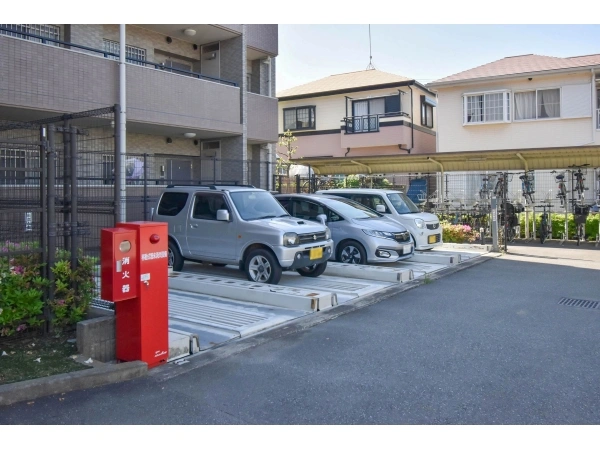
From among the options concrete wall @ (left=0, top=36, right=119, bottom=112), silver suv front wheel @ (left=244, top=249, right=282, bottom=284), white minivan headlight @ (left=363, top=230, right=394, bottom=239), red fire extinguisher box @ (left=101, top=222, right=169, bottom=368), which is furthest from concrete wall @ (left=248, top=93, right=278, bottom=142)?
red fire extinguisher box @ (left=101, top=222, right=169, bottom=368)

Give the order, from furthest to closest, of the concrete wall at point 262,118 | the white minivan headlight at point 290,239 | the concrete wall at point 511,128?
the concrete wall at point 511,128
the concrete wall at point 262,118
the white minivan headlight at point 290,239

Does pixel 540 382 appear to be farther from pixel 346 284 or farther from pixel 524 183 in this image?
pixel 524 183

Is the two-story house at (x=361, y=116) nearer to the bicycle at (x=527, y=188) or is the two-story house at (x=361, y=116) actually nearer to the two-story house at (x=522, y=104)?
the two-story house at (x=522, y=104)

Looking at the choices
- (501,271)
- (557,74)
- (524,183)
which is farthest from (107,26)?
(557,74)

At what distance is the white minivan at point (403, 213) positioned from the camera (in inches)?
514

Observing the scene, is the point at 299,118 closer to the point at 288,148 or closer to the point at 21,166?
the point at 288,148

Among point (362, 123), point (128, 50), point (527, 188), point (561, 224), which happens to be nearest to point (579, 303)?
point (561, 224)

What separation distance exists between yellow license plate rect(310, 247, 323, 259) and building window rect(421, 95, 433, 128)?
20011 mm

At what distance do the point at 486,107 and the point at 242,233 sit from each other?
1773cm

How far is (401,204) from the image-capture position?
1373 centimetres

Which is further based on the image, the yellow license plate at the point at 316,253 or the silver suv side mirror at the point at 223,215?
the silver suv side mirror at the point at 223,215

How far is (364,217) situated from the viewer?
11.8 meters

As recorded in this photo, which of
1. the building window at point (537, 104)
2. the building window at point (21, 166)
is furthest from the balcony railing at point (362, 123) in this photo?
the building window at point (21, 166)

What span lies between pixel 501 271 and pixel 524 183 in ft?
25.3
